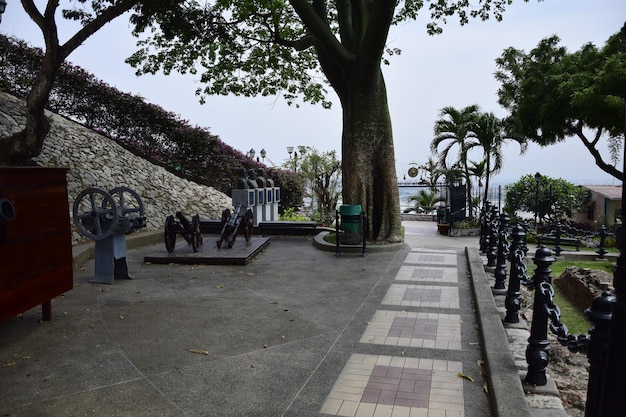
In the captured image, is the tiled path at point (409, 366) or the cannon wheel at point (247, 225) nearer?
the tiled path at point (409, 366)

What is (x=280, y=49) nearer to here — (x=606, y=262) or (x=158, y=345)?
(x=606, y=262)

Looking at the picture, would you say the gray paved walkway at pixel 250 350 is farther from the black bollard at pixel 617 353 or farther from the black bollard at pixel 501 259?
the black bollard at pixel 617 353

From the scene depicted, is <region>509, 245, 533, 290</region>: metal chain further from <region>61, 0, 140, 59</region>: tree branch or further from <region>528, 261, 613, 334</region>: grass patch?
<region>61, 0, 140, 59</region>: tree branch

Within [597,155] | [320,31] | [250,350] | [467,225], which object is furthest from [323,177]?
[250,350]

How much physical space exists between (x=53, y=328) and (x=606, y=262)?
13.3 m

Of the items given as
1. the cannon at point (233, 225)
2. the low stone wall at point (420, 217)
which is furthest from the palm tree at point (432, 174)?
the cannon at point (233, 225)

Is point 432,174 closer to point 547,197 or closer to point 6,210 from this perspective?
point 547,197

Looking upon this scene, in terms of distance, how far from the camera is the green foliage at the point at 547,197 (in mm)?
19266

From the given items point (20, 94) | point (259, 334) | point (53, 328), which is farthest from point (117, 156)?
point (259, 334)

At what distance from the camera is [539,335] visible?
385 cm

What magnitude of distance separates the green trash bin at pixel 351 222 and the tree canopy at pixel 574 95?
10.2 metres

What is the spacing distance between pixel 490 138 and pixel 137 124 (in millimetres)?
13535

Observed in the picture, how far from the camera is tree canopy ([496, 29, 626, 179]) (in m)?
15.9

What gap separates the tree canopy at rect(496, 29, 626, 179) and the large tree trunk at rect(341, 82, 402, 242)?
8.74 metres
